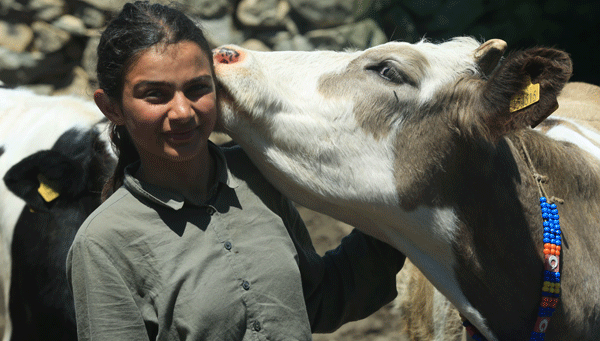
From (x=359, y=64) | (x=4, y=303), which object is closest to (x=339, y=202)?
(x=359, y=64)

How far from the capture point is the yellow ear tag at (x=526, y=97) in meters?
1.53

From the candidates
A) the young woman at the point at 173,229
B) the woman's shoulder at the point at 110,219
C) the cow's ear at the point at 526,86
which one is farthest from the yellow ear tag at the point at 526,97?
the woman's shoulder at the point at 110,219

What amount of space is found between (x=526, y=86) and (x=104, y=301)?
1.21m

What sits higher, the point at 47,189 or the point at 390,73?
the point at 390,73

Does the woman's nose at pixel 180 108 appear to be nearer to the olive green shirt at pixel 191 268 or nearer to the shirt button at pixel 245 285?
the olive green shirt at pixel 191 268

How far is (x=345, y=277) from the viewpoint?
1.79 metres

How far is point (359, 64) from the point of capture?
1756 millimetres

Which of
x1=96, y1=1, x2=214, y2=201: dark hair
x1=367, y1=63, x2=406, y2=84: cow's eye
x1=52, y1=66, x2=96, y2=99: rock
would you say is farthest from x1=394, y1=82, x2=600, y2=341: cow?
x1=52, y1=66, x2=96, y2=99: rock

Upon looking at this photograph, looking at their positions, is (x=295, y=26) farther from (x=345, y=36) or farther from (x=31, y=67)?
(x=31, y=67)

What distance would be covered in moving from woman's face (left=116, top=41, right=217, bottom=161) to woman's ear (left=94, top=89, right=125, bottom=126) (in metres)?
0.03

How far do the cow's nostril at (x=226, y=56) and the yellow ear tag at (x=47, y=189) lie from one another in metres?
1.22

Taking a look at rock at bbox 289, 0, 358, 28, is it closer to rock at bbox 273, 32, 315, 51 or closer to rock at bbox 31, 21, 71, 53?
rock at bbox 273, 32, 315, 51

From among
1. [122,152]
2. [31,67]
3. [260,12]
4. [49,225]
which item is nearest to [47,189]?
[49,225]

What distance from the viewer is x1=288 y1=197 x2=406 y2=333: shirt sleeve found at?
173 centimetres
